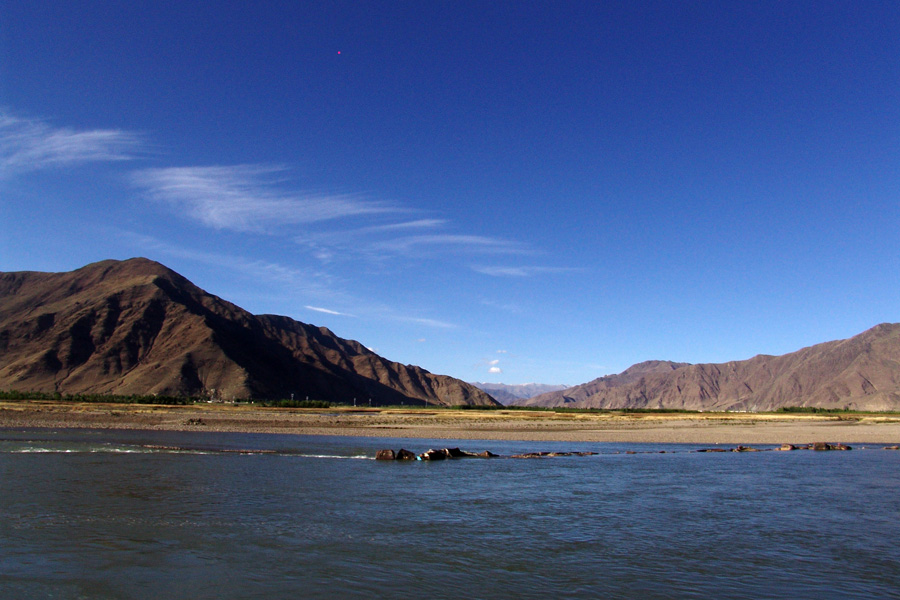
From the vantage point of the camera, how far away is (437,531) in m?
15.9

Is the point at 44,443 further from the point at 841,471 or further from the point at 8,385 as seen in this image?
the point at 8,385

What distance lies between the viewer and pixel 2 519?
1639cm

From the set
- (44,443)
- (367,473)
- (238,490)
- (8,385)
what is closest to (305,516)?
(238,490)

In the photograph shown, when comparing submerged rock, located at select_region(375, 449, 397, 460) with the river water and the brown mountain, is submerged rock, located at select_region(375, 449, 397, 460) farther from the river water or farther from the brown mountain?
the brown mountain

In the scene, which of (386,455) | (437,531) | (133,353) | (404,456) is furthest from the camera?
(133,353)

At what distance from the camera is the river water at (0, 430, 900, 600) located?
11.4 meters

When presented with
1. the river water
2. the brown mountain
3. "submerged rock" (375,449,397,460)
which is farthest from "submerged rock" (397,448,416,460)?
the brown mountain

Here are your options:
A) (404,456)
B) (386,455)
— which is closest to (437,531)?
(386,455)

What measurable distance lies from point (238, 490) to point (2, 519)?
7400 mm

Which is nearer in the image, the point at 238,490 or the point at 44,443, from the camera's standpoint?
the point at 238,490

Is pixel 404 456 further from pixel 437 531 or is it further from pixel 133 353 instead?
pixel 133 353

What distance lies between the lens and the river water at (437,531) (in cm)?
1144

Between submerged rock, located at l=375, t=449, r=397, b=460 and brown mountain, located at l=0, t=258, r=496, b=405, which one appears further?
brown mountain, located at l=0, t=258, r=496, b=405

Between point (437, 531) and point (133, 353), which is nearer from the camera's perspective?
point (437, 531)
